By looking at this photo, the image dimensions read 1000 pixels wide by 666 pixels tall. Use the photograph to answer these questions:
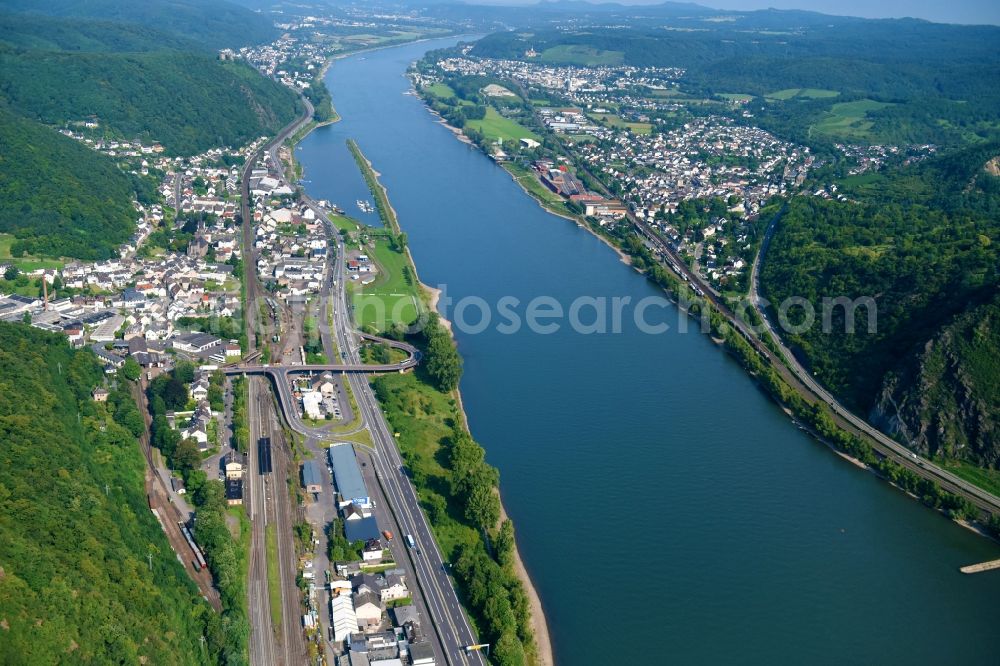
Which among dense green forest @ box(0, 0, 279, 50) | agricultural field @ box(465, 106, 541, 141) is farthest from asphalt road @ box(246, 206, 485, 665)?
dense green forest @ box(0, 0, 279, 50)

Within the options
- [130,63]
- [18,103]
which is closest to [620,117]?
[130,63]

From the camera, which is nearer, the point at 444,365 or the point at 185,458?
the point at 185,458

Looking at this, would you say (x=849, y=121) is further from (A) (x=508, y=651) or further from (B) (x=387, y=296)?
(A) (x=508, y=651)

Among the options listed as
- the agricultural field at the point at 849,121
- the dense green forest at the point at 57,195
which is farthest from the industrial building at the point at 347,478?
the agricultural field at the point at 849,121

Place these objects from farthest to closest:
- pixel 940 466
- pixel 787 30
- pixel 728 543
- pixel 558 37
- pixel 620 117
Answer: pixel 787 30
pixel 558 37
pixel 620 117
pixel 940 466
pixel 728 543

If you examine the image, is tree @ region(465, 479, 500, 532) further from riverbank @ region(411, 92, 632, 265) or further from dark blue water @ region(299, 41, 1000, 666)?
riverbank @ region(411, 92, 632, 265)

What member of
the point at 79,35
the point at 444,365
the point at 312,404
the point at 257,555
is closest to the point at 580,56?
the point at 79,35

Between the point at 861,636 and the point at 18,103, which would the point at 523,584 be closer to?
the point at 861,636
